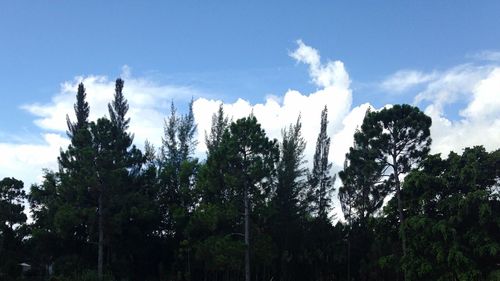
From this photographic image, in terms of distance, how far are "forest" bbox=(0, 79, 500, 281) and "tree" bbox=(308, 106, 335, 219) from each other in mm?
92

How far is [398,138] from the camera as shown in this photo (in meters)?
27.3

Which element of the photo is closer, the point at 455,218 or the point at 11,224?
the point at 455,218

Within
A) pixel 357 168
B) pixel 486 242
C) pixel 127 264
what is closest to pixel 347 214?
pixel 357 168

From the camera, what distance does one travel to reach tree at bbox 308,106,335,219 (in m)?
34.3

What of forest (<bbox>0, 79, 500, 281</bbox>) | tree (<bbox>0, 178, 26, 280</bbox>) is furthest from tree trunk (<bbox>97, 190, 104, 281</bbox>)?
tree (<bbox>0, 178, 26, 280</bbox>)

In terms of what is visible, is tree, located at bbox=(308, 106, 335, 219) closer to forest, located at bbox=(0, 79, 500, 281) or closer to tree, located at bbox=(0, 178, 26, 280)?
forest, located at bbox=(0, 79, 500, 281)

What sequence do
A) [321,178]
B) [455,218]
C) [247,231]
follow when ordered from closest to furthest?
1. [455,218]
2. [247,231]
3. [321,178]

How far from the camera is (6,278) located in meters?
30.6

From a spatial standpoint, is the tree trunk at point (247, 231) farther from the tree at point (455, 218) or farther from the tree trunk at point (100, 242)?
the tree trunk at point (100, 242)

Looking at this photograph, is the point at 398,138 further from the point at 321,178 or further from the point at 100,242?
the point at 100,242

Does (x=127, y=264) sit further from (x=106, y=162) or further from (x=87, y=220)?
(x=106, y=162)

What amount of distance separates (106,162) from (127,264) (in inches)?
254

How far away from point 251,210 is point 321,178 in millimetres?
7800

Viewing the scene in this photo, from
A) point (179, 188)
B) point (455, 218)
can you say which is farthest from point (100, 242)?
point (455, 218)
